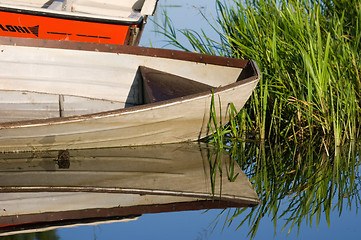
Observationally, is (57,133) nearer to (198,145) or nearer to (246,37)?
(198,145)

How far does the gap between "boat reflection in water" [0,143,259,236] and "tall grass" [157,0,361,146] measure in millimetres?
747

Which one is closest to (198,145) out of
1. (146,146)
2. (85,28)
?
(146,146)

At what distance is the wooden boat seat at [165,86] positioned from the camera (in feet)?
21.9

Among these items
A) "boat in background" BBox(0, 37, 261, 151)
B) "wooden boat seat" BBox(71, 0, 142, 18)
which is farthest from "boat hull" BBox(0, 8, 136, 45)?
"boat in background" BBox(0, 37, 261, 151)

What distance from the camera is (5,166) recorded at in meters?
5.85

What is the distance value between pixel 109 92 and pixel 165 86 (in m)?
0.66

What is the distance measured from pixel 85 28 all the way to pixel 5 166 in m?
2.78

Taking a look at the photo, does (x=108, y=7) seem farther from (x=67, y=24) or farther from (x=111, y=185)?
(x=111, y=185)

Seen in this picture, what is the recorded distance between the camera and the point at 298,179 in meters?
5.76

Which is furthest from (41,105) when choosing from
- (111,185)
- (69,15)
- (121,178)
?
(111,185)

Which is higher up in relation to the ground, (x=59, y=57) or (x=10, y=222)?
(x=59, y=57)

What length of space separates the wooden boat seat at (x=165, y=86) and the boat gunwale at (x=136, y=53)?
179mm

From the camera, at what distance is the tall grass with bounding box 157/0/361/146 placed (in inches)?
256

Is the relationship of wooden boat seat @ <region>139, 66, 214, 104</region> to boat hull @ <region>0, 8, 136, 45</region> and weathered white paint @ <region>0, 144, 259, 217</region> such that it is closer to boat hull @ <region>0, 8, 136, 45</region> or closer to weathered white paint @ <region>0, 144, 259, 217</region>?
weathered white paint @ <region>0, 144, 259, 217</region>
